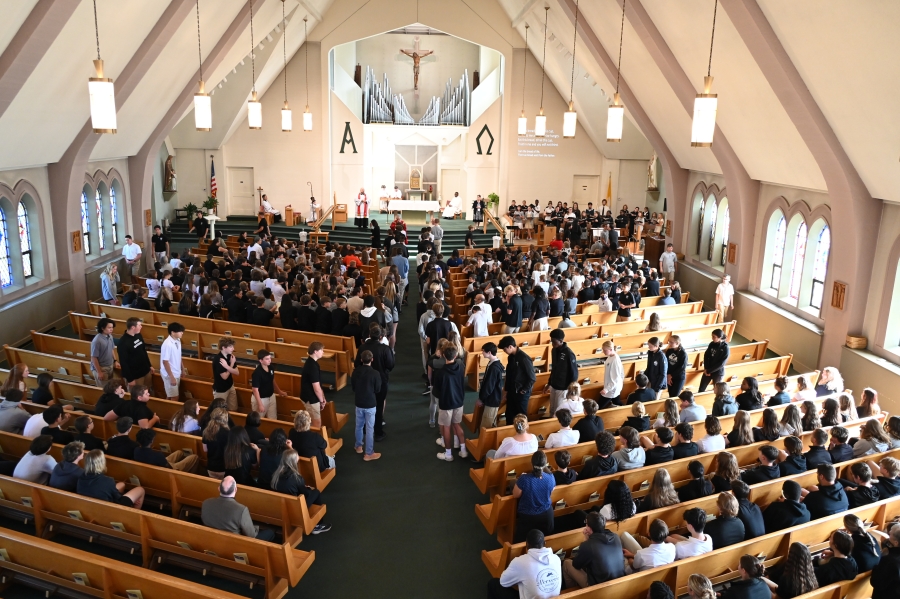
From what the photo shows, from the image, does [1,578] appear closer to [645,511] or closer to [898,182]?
[645,511]

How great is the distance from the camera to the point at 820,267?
513 inches

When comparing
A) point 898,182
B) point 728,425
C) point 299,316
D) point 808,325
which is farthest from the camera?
point 808,325

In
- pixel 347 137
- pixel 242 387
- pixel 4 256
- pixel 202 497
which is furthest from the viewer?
pixel 347 137

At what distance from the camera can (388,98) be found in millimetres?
26672

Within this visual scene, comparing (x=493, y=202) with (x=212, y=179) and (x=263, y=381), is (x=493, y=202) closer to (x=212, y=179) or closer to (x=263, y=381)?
(x=212, y=179)

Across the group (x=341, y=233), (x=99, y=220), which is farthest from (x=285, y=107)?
(x=341, y=233)

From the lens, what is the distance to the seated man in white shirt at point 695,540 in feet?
17.0

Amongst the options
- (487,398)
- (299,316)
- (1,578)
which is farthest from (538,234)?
(1,578)

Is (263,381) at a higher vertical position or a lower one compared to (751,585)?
higher

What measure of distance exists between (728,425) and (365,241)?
1651cm

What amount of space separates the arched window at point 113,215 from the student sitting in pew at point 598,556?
55.9 feet

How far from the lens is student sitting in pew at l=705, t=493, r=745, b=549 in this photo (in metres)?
5.38

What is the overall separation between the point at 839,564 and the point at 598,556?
1812mm

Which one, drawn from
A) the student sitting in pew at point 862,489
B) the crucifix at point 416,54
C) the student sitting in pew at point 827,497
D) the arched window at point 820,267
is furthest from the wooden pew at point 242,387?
the crucifix at point 416,54
